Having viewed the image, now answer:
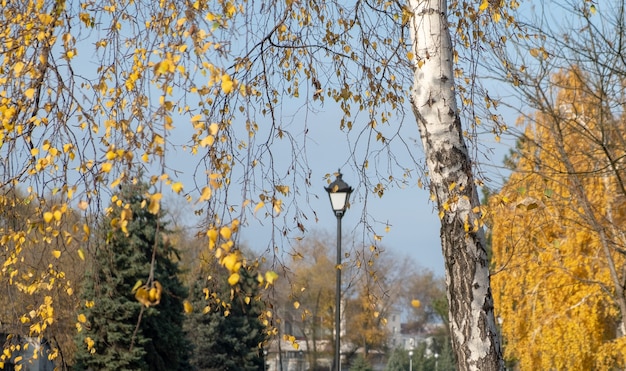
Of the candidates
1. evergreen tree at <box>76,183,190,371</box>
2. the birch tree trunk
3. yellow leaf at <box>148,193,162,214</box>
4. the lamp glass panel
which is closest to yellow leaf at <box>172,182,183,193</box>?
yellow leaf at <box>148,193,162,214</box>

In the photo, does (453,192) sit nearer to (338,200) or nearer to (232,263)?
(232,263)

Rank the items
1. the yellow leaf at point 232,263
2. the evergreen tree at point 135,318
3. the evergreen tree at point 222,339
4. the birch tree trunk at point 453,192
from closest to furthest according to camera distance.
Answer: the yellow leaf at point 232,263 → the birch tree trunk at point 453,192 → the evergreen tree at point 135,318 → the evergreen tree at point 222,339

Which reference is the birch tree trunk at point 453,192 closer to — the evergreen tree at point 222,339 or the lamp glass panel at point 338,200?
the lamp glass panel at point 338,200

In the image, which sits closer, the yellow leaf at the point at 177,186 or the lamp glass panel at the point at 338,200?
the yellow leaf at the point at 177,186

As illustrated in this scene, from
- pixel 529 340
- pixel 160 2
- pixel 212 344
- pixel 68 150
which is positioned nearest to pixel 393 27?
pixel 160 2

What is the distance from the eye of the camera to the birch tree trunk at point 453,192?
4637mm

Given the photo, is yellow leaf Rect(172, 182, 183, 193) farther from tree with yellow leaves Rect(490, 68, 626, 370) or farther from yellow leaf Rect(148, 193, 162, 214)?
tree with yellow leaves Rect(490, 68, 626, 370)

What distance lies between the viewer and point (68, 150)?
4.45 metres

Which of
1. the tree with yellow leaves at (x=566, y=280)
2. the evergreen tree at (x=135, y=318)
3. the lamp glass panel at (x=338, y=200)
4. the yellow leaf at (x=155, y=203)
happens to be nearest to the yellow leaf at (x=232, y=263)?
the yellow leaf at (x=155, y=203)

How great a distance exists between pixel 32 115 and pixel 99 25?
64 centimetres

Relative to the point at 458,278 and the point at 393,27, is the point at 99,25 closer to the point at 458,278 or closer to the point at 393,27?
the point at 393,27

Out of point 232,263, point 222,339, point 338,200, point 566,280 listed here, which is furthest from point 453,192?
point 222,339

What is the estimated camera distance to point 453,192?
15.6ft

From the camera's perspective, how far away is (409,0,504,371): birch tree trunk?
15.2 feet
